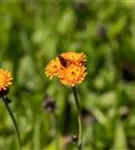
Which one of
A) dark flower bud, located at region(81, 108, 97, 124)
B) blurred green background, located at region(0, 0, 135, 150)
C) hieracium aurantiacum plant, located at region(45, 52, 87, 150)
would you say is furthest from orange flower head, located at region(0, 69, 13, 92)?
dark flower bud, located at region(81, 108, 97, 124)

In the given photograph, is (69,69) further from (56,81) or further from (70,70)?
(56,81)

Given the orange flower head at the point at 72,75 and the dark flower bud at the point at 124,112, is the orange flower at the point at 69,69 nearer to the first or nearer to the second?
the orange flower head at the point at 72,75

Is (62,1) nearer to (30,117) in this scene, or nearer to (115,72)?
(115,72)

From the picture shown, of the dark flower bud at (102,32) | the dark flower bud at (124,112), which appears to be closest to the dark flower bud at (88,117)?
the dark flower bud at (124,112)

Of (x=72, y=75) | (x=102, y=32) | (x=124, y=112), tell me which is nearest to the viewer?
(x=72, y=75)

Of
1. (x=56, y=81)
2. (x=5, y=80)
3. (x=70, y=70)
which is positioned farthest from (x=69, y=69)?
(x=56, y=81)

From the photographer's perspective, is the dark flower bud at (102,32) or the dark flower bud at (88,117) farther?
the dark flower bud at (102,32)

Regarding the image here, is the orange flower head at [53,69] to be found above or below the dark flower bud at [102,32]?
below

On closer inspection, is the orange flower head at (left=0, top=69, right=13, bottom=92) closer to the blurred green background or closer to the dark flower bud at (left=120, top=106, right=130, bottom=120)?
the blurred green background
